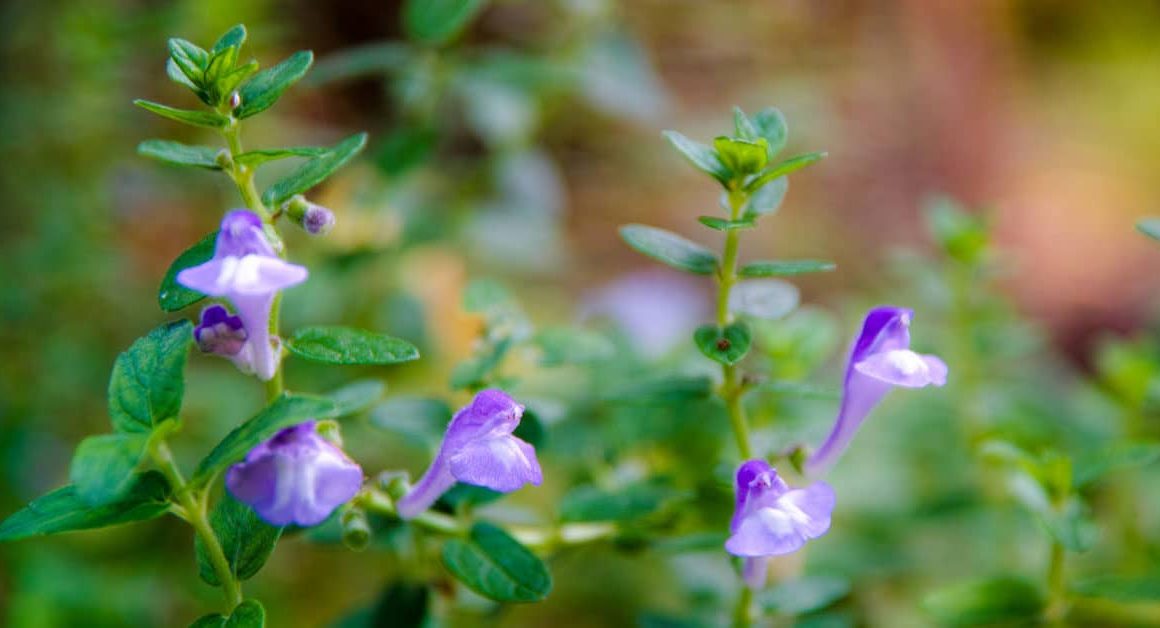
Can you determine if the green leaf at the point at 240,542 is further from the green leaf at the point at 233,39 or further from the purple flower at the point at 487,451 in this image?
the green leaf at the point at 233,39

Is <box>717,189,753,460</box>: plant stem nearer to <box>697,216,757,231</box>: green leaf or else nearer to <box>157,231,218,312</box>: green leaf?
<box>697,216,757,231</box>: green leaf

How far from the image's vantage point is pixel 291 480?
698mm

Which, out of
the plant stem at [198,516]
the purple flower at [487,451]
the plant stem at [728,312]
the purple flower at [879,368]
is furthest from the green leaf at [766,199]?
the plant stem at [198,516]

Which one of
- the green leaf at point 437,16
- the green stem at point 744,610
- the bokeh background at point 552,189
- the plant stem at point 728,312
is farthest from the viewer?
the bokeh background at point 552,189

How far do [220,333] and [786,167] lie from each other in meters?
0.44

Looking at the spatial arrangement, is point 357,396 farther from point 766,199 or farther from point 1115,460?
point 1115,460

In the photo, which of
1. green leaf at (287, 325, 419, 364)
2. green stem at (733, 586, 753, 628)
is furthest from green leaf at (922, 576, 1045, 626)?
green leaf at (287, 325, 419, 364)

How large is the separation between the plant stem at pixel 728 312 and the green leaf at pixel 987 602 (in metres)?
0.29

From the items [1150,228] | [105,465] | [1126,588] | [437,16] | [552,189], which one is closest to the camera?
[105,465]

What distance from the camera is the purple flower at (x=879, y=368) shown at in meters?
0.84

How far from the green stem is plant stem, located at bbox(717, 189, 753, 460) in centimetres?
15

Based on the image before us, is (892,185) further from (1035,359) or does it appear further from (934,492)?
(934,492)

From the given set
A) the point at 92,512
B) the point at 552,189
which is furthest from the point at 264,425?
the point at 552,189

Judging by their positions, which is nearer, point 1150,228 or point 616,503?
point 1150,228
